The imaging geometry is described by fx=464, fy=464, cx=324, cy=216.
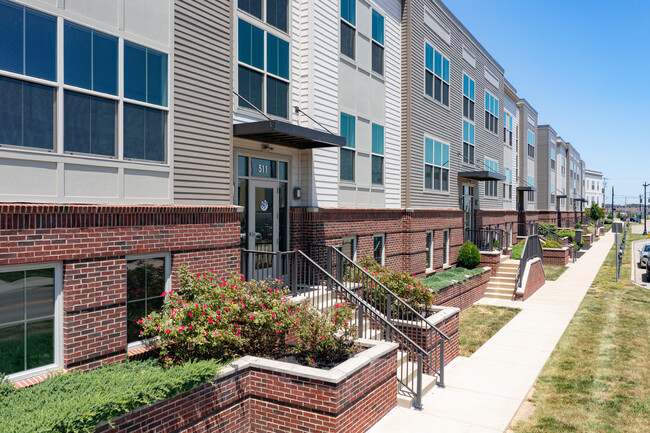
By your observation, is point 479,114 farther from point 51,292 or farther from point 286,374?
point 51,292

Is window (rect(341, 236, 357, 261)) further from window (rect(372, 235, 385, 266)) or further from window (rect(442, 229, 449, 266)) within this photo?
window (rect(442, 229, 449, 266))

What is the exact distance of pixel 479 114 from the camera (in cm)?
2403

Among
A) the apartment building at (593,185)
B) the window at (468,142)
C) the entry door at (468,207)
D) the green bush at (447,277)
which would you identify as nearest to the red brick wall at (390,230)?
the green bush at (447,277)

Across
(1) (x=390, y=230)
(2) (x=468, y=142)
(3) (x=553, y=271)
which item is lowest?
(3) (x=553, y=271)

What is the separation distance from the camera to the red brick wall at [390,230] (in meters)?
11.7

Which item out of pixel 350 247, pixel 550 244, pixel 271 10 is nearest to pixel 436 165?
pixel 350 247

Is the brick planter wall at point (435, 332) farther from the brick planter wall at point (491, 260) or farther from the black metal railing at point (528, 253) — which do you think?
the brick planter wall at point (491, 260)

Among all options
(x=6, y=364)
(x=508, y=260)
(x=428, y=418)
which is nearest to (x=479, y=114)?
(x=508, y=260)

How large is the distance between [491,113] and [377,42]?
540 inches

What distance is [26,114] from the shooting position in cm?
582

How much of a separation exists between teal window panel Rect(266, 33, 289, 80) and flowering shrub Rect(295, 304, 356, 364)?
572cm

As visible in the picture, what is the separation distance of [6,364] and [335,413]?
416 cm

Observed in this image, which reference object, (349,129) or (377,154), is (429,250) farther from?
(349,129)

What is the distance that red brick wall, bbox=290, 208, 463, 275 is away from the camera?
461 inches
